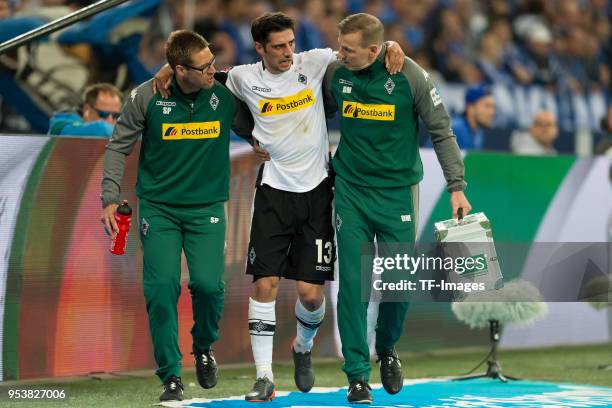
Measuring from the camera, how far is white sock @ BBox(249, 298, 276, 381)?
23.5ft

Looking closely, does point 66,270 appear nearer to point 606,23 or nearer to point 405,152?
point 405,152

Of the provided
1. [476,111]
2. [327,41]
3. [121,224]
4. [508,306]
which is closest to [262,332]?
[121,224]

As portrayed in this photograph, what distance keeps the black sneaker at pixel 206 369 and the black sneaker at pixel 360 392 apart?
3.17 feet

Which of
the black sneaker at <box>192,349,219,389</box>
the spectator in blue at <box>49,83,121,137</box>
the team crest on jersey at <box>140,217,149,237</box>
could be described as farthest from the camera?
the spectator in blue at <box>49,83,121,137</box>

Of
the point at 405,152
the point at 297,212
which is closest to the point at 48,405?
the point at 297,212

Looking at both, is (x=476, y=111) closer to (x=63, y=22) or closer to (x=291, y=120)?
(x=291, y=120)

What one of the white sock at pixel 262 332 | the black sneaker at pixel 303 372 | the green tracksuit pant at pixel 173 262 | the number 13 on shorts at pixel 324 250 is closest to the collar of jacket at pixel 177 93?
the green tracksuit pant at pixel 173 262

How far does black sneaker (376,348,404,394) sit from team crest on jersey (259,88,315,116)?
157 centimetres

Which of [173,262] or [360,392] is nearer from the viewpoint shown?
[360,392]

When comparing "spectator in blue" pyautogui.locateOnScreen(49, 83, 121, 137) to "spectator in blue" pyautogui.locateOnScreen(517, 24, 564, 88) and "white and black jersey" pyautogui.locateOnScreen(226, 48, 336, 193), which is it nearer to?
"white and black jersey" pyautogui.locateOnScreen(226, 48, 336, 193)

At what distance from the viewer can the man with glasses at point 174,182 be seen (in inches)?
283

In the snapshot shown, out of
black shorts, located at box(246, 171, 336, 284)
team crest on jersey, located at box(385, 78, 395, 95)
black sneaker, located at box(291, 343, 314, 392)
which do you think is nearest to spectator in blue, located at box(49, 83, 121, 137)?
black shorts, located at box(246, 171, 336, 284)

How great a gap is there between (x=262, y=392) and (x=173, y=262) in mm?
918

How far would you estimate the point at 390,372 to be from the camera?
24.3 feet
